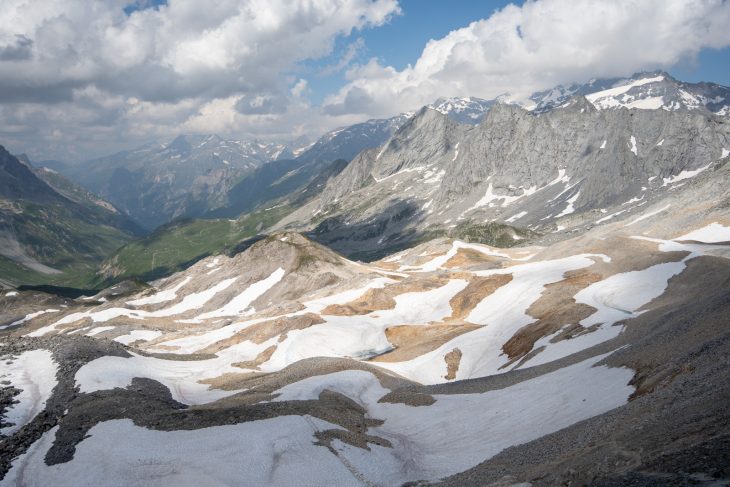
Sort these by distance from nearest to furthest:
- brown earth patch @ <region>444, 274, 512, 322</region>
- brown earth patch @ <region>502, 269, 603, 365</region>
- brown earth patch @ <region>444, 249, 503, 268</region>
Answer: brown earth patch @ <region>502, 269, 603, 365</region>, brown earth patch @ <region>444, 274, 512, 322</region>, brown earth patch @ <region>444, 249, 503, 268</region>

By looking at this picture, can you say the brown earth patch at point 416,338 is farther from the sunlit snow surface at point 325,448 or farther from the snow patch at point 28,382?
the snow patch at point 28,382

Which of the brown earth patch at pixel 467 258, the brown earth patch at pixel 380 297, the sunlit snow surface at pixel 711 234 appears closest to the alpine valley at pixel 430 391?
the brown earth patch at pixel 380 297

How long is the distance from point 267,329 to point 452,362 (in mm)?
32921

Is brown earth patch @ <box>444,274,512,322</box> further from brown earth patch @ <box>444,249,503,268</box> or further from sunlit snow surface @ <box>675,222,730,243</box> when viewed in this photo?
brown earth patch @ <box>444,249,503,268</box>

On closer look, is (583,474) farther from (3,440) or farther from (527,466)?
(3,440)

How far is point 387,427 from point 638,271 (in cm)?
5222

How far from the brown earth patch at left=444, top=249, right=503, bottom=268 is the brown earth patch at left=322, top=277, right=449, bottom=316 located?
4197 cm

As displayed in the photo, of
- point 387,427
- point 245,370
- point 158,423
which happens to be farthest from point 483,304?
point 158,423

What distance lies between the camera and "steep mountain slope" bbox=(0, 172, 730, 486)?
2453 centimetres

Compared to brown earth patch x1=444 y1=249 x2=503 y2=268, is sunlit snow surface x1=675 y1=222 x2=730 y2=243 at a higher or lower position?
lower

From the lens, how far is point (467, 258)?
153 metres

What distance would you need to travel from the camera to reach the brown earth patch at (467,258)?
149 meters

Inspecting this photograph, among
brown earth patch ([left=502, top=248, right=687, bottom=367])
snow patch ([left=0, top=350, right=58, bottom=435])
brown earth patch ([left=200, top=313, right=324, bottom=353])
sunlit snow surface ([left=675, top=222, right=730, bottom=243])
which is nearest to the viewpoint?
snow patch ([left=0, top=350, right=58, bottom=435])

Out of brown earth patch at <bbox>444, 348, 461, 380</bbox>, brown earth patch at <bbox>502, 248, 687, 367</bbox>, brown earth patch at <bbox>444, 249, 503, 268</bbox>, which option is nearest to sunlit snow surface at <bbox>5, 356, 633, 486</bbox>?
brown earth patch at <bbox>502, 248, 687, 367</bbox>
